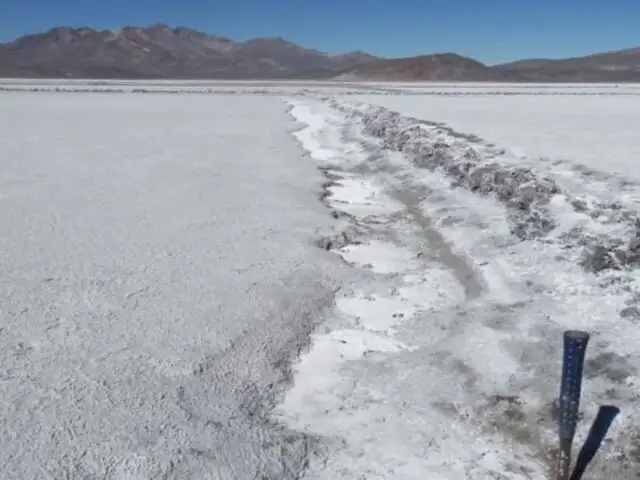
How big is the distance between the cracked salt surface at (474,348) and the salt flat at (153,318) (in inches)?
15.9

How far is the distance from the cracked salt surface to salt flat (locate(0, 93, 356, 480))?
41 cm

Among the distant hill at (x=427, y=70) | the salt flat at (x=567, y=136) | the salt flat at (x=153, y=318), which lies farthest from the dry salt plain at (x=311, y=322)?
the distant hill at (x=427, y=70)

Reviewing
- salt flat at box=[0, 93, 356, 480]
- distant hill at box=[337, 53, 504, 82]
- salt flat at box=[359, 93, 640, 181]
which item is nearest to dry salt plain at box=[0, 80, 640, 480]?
salt flat at box=[0, 93, 356, 480]

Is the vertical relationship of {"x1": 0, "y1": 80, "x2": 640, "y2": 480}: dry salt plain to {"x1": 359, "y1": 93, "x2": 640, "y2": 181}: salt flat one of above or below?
above

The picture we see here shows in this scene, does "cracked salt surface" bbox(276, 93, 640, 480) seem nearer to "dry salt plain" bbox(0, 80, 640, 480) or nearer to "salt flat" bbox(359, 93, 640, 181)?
"dry salt plain" bbox(0, 80, 640, 480)

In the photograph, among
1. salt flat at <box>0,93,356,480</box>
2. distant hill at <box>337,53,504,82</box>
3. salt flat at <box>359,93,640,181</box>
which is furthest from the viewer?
distant hill at <box>337,53,504,82</box>

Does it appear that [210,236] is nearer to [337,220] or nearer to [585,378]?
[337,220]

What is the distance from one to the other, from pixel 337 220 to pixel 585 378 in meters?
5.29

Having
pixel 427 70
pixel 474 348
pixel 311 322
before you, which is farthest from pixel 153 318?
pixel 427 70

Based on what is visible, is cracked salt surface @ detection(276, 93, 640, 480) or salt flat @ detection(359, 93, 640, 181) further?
salt flat @ detection(359, 93, 640, 181)

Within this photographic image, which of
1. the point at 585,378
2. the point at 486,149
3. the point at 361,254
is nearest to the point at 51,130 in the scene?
the point at 486,149

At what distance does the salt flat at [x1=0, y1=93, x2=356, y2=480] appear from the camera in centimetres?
388

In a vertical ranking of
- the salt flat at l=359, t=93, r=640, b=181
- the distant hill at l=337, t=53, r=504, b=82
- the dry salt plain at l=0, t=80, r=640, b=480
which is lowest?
the distant hill at l=337, t=53, r=504, b=82

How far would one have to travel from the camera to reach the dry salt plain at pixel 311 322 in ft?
12.9
